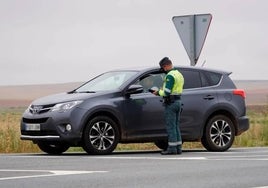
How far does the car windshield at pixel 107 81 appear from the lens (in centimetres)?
1916

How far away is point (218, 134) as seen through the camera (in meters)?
20.0

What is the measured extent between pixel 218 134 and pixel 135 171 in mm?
6400

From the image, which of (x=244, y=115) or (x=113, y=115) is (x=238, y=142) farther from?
(x=113, y=115)

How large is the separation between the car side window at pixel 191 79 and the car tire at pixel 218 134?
2.51 ft

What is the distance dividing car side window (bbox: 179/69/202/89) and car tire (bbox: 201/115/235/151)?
764 millimetres

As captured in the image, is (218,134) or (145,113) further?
(218,134)

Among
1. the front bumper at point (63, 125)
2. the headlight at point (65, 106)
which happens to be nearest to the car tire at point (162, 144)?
the front bumper at point (63, 125)

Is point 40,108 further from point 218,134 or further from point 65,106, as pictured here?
point 218,134

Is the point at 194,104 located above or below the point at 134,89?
below

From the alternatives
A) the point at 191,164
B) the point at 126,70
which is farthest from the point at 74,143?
the point at 191,164

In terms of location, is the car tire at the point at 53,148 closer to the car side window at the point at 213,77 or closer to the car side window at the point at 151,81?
the car side window at the point at 151,81

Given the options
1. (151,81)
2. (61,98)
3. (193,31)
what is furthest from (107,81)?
(193,31)

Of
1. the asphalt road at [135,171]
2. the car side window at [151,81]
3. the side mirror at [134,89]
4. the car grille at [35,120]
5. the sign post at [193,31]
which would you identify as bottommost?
the asphalt road at [135,171]

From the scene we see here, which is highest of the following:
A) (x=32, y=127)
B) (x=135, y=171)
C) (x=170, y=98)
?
(x=170, y=98)
